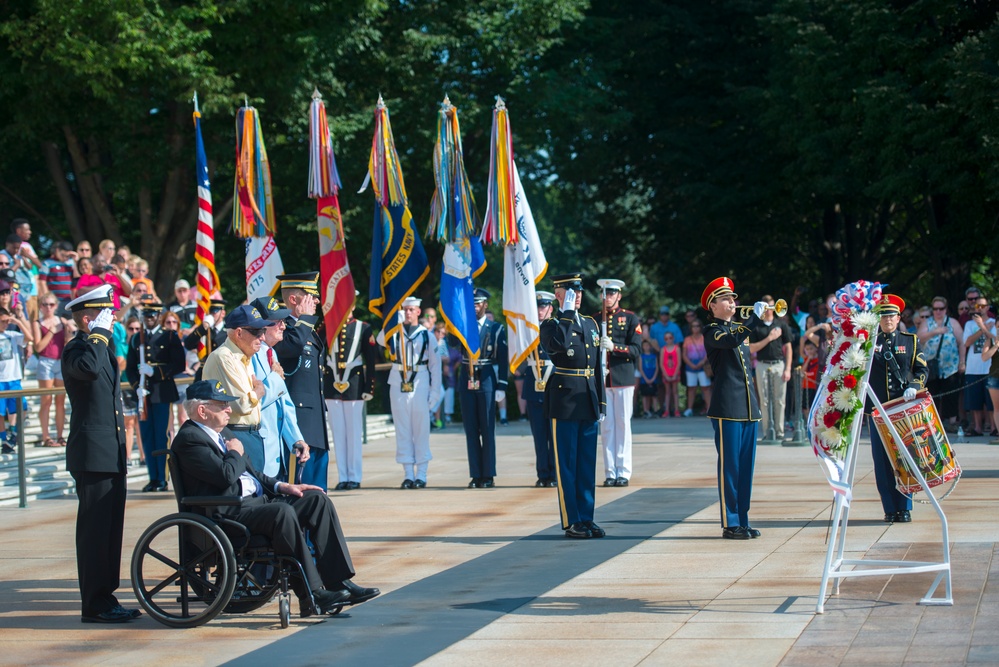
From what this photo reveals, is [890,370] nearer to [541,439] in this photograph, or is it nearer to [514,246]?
[514,246]

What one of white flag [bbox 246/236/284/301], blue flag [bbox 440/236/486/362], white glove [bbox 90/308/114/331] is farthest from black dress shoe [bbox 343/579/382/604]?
white flag [bbox 246/236/284/301]

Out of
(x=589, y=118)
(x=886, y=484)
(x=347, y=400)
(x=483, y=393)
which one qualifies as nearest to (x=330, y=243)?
(x=347, y=400)

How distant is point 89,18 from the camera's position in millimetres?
25672

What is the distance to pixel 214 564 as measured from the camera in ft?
26.2

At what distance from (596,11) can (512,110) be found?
513cm

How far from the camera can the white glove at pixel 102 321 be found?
8.59m

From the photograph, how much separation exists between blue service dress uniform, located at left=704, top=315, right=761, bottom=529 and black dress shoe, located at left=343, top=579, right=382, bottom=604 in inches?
134

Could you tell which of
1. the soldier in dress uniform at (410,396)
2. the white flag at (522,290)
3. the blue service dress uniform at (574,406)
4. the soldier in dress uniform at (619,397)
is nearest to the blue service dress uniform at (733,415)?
the blue service dress uniform at (574,406)

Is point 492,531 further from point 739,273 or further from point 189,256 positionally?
point 739,273

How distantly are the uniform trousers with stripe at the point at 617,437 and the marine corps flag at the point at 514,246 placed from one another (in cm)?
152

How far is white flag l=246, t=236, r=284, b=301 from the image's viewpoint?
15.1 metres

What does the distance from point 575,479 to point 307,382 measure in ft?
7.66

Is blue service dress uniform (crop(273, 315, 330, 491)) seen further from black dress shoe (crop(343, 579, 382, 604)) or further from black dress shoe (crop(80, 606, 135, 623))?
black dress shoe (crop(80, 606, 135, 623))

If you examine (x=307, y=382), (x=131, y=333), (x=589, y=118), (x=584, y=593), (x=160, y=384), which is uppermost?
(x=589, y=118)
